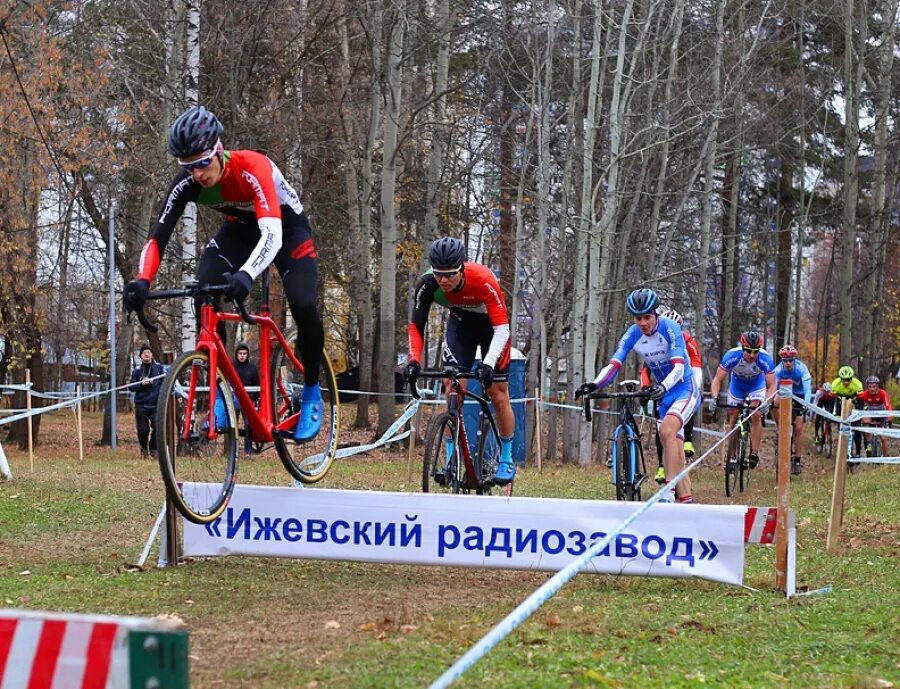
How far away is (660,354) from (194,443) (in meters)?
5.37

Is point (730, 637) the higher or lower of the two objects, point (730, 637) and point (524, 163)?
the lower

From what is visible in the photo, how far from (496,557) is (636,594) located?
0.90 metres

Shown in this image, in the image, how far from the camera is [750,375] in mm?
15961

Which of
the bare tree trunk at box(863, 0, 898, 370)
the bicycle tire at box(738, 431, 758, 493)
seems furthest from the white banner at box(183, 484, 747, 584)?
the bare tree trunk at box(863, 0, 898, 370)

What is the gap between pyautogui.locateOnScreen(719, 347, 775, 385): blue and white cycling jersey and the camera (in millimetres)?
15836

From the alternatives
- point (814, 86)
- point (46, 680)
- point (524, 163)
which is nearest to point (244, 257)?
point (46, 680)

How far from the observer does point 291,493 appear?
7.73m

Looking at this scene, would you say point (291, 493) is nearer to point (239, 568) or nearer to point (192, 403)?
point (239, 568)

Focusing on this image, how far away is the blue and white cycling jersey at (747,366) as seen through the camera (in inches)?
623

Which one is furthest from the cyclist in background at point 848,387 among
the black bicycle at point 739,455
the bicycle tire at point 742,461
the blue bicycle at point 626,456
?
the blue bicycle at point 626,456

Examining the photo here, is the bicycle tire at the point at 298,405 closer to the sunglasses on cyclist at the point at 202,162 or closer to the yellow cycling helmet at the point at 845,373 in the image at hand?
the sunglasses on cyclist at the point at 202,162

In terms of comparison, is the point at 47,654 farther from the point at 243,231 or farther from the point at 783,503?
the point at 783,503

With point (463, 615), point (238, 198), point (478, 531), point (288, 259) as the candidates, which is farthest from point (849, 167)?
point (463, 615)

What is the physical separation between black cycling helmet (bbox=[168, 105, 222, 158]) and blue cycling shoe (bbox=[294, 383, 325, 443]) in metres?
1.80
